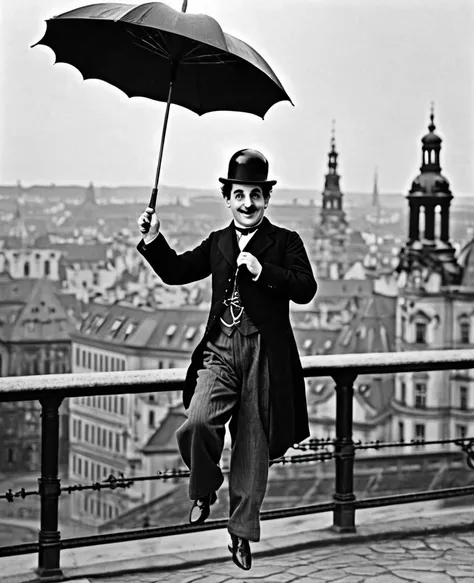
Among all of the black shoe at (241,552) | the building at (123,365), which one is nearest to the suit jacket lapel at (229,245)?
the black shoe at (241,552)

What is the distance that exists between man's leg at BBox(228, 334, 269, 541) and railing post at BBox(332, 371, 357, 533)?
3.12 ft

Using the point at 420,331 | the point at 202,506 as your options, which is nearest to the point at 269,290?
the point at 202,506

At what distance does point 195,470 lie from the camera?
246cm

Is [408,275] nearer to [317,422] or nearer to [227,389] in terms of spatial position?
[317,422]

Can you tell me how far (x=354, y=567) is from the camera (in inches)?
124

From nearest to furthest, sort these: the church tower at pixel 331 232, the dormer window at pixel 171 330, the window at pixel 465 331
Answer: the dormer window at pixel 171 330
the church tower at pixel 331 232
the window at pixel 465 331

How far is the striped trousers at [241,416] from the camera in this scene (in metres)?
2.51

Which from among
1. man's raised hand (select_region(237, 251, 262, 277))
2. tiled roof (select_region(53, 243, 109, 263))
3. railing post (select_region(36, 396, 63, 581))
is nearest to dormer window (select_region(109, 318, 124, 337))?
tiled roof (select_region(53, 243, 109, 263))

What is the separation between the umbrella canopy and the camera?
256 centimetres

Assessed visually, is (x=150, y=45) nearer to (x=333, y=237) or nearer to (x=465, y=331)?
(x=333, y=237)

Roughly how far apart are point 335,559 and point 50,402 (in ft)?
3.24

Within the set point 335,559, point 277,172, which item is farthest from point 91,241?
point 335,559

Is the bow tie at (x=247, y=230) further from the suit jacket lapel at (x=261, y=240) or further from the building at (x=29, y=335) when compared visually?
the building at (x=29, y=335)

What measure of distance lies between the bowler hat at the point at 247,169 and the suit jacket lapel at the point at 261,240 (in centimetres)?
11
